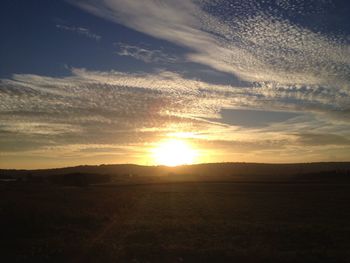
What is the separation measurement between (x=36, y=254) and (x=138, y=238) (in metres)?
4.54

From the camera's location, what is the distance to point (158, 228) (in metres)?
20.6

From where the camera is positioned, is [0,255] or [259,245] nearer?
[0,255]

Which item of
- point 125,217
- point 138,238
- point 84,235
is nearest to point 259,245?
point 138,238

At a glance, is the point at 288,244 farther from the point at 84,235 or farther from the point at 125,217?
the point at 125,217

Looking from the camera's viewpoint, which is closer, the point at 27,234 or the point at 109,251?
the point at 109,251

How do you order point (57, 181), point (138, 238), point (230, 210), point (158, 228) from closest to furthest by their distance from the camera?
1. point (138, 238)
2. point (158, 228)
3. point (230, 210)
4. point (57, 181)

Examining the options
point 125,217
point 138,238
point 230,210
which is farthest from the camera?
point 230,210

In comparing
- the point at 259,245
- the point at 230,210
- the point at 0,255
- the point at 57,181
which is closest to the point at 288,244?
the point at 259,245

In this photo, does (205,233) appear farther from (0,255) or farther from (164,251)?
(0,255)

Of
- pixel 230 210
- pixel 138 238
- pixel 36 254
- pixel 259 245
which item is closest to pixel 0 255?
pixel 36 254

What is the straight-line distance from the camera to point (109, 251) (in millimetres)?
15305

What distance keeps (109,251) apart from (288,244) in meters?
6.77

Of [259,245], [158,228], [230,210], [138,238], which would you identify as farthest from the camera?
[230,210]

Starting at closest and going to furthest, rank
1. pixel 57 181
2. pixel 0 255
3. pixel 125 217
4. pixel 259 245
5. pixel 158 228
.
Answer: pixel 0 255
pixel 259 245
pixel 158 228
pixel 125 217
pixel 57 181
